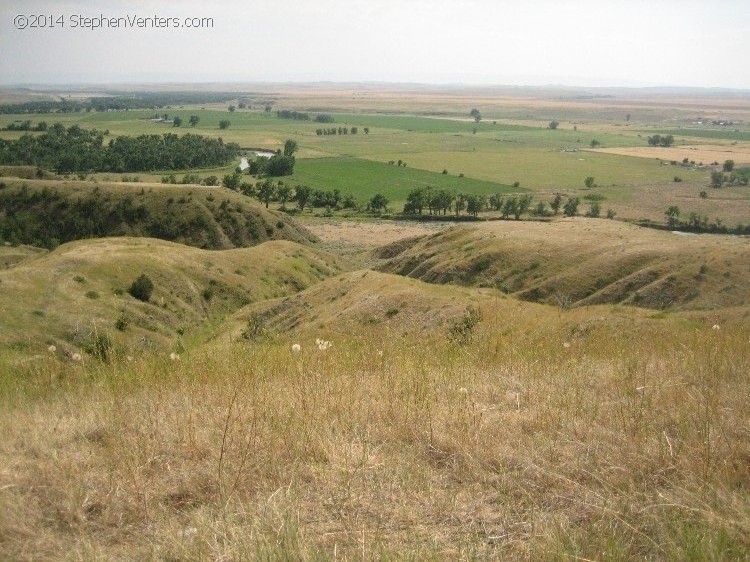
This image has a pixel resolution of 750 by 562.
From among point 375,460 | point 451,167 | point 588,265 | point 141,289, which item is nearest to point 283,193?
point 451,167

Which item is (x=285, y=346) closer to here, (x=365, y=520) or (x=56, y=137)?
(x=365, y=520)

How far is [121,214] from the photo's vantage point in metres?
78.1

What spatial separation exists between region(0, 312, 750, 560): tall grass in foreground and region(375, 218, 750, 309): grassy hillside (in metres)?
29.1

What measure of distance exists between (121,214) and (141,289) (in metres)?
37.5

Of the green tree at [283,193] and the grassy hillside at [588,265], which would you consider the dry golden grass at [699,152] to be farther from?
the green tree at [283,193]

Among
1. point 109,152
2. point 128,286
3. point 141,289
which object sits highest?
point 109,152

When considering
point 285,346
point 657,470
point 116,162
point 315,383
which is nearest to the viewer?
point 657,470

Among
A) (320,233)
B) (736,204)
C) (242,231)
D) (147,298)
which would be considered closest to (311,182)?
(320,233)

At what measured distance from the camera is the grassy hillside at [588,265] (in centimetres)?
4197

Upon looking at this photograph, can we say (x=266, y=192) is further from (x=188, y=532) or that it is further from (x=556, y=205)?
(x=188, y=532)

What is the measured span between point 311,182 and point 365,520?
13758 centimetres

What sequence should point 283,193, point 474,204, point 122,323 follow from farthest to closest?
1. point 283,193
2. point 474,204
3. point 122,323

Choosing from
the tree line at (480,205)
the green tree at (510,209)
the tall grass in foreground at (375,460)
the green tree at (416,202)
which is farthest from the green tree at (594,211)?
the tall grass in foreground at (375,460)

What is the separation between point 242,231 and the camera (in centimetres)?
8138
